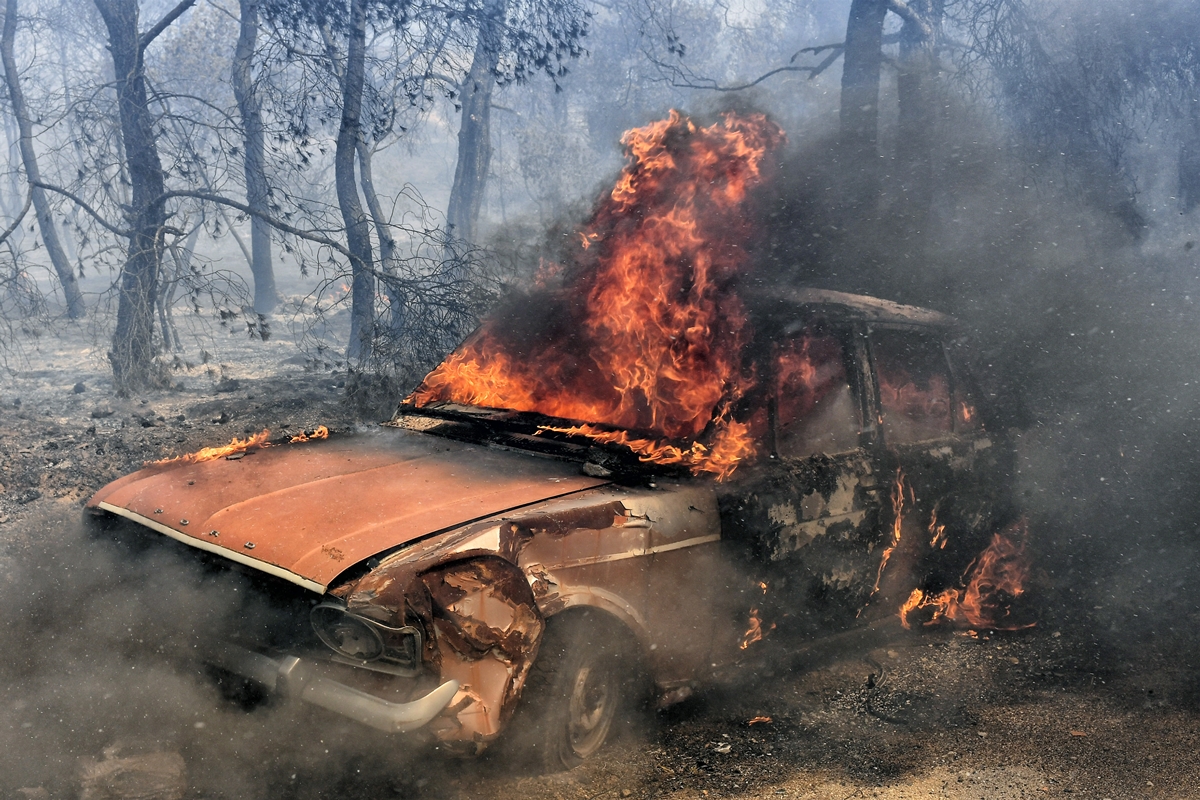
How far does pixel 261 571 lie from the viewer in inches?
121

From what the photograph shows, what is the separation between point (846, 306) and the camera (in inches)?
178

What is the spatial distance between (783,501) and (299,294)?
3102cm

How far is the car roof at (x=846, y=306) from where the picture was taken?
14.3 feet

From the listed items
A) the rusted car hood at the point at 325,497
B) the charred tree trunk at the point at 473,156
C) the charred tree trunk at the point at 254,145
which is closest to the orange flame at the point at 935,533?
the rusted car hood at the point at 325,497

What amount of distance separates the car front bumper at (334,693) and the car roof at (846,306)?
2.49m

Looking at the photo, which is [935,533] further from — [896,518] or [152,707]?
[152,707]

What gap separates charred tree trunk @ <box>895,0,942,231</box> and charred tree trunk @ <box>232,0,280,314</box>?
7.02m

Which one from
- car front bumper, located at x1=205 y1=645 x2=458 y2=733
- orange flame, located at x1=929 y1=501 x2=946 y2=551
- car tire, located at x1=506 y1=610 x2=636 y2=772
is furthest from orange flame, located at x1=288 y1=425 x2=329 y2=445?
orange flame, located at x1=929 y1=501 x2=946 y2=551

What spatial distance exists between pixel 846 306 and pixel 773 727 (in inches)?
84.4

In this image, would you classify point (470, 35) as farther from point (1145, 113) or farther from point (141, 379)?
point (1145, 113)

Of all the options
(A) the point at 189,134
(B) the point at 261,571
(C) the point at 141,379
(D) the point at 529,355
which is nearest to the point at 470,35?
(A) the point at 189,134

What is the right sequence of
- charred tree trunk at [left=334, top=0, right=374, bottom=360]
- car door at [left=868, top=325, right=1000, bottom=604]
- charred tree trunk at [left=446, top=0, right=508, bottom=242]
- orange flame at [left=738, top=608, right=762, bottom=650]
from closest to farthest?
orange flame at [left=738, top=608, right=762, bottom=650]
car door at [left=868, top=325, right=1000, bottom=604]
charred tree trunk at [left=334, top=0, right=374, bottom=360]
charred tree trunk at [left=446, top=0, right=508, bottom=242]

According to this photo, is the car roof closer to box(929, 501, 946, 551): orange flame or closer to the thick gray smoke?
box(929, 501, 946, 551): orange flame

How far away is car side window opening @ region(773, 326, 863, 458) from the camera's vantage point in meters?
4.11
